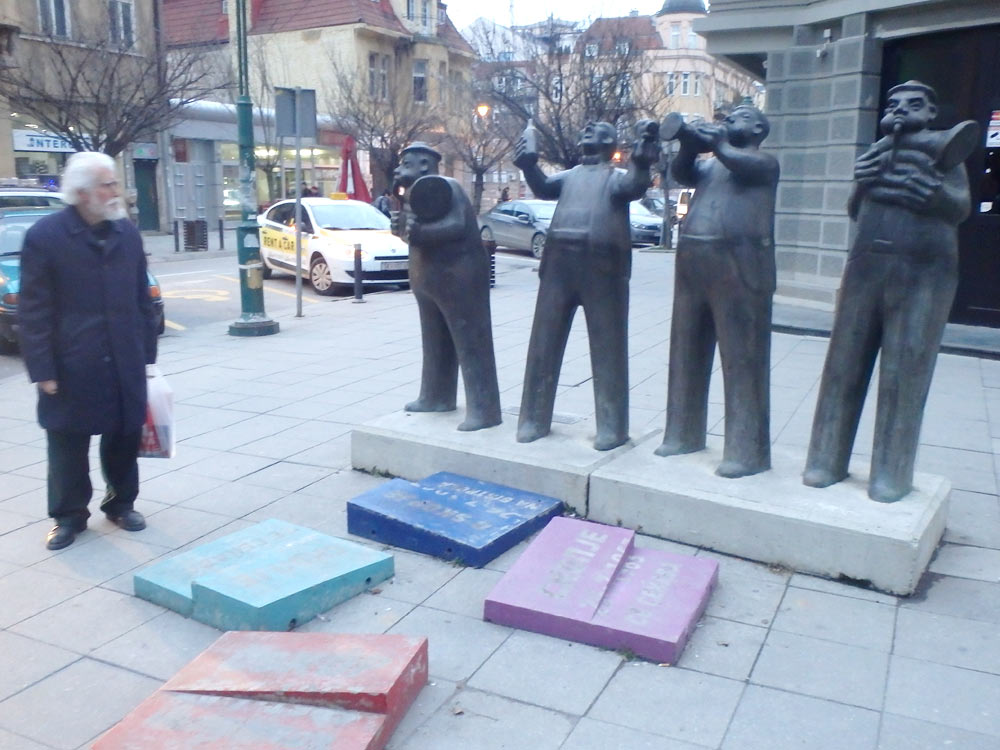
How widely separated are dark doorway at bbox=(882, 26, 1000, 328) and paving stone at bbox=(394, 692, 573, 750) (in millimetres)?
8902

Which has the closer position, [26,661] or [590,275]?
[26,661]

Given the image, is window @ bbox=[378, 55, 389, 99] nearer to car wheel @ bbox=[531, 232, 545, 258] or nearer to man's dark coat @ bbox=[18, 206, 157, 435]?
car wheel @ bbox=[531, 232, 545, 258]

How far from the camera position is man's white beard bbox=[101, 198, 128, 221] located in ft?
14.4

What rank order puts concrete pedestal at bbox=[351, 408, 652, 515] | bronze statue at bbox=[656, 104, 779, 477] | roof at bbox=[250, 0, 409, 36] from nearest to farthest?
bronze statue at bbox=[656, 104, 779, 477] → concrete pedestal at bbox=[351, 408, 652, 515] → roof at bbox=[250, 0, 409, 36]

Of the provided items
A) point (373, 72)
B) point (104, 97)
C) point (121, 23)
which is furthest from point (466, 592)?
point (373, 72)

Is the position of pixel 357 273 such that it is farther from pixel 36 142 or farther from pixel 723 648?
pixel 36 142

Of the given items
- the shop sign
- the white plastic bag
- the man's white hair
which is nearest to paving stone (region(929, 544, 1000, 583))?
the white plastic bag

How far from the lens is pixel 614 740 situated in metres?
3.06

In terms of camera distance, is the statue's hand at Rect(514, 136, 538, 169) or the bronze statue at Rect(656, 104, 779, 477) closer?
the bronze statue at Rect(656, 104, 779, 477)

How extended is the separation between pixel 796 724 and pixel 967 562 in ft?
5.97

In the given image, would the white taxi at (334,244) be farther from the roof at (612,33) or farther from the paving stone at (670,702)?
the roof at (612,33)

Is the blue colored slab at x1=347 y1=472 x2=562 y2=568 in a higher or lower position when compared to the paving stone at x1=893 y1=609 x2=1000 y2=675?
higher

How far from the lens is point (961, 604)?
4.03m

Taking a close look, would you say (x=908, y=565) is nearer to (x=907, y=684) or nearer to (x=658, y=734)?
(x=907, y=684)
